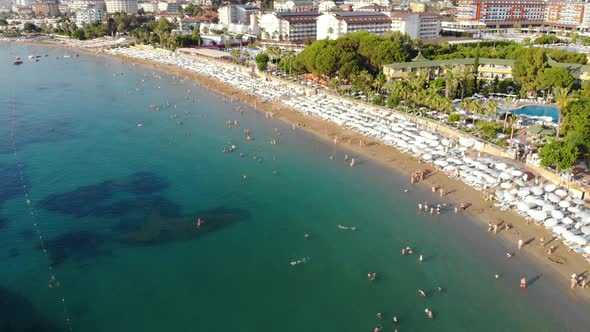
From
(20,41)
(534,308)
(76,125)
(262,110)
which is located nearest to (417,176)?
(534,308)

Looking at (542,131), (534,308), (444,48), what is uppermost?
(444,48)

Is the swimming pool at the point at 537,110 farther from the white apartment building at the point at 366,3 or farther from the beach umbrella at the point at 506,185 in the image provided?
the white apartment building at the point at 366,3

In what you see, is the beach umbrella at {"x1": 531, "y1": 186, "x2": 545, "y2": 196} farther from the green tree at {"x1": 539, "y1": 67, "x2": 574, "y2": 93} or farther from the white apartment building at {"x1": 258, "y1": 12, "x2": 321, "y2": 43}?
the white apartment building at {"x1": 258, "y1": 12, "x2": 321, "y2": 43}

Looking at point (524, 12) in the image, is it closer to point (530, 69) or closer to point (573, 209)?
point (530, 69)

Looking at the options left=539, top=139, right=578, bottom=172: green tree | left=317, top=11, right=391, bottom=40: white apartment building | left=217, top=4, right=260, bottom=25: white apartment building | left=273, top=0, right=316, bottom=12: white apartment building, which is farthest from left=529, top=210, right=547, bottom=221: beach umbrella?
left=273, top=0, right=316, bottom=12: white apartment building

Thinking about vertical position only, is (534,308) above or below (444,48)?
below

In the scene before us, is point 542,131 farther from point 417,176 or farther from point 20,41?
point 20,41

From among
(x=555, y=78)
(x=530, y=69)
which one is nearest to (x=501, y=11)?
(x=530, y=69)
